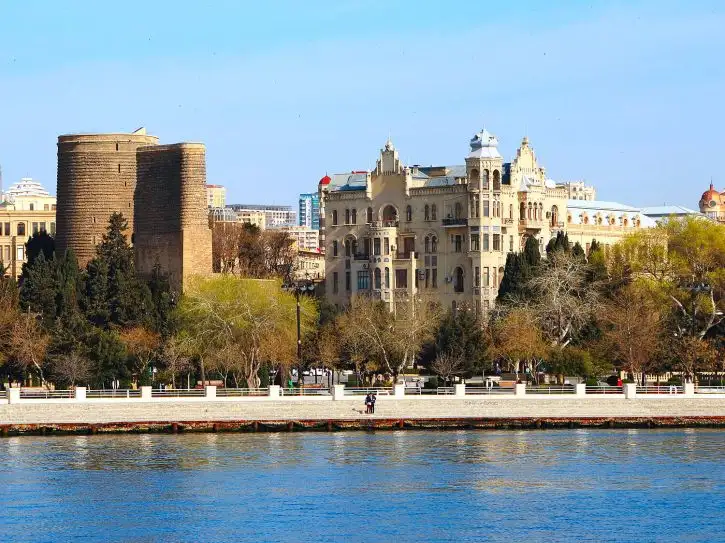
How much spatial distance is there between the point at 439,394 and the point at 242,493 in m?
22.4

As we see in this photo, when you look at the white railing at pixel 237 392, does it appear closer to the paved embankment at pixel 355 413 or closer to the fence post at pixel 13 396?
the paved embankment at pixel 355 413

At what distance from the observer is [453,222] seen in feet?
399

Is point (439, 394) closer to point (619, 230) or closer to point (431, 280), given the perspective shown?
point (431, 280)

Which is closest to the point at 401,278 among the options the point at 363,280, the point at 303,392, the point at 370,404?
the point at 363,280

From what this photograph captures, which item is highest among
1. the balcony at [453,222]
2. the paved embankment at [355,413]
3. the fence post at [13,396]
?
the balcony at [453,222]

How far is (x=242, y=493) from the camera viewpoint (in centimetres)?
5997

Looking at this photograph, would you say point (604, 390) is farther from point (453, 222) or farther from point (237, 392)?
point (453, 222)

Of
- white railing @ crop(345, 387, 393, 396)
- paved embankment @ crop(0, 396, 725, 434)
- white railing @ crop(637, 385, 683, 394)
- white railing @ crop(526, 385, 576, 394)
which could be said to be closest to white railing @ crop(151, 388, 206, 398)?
paved embankment @ crop(0, 396, 725, 434)

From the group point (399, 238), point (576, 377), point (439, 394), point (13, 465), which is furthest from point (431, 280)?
point (13, 465)

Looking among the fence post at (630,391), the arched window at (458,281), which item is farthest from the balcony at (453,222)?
the fence post at (630,391)

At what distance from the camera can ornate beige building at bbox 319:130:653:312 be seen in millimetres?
120188

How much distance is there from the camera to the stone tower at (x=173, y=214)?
11525 centimetres

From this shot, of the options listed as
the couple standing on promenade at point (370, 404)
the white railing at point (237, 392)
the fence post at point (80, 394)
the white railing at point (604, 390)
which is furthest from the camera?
the white railing at point (604, 390)

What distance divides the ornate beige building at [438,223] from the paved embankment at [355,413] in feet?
125
